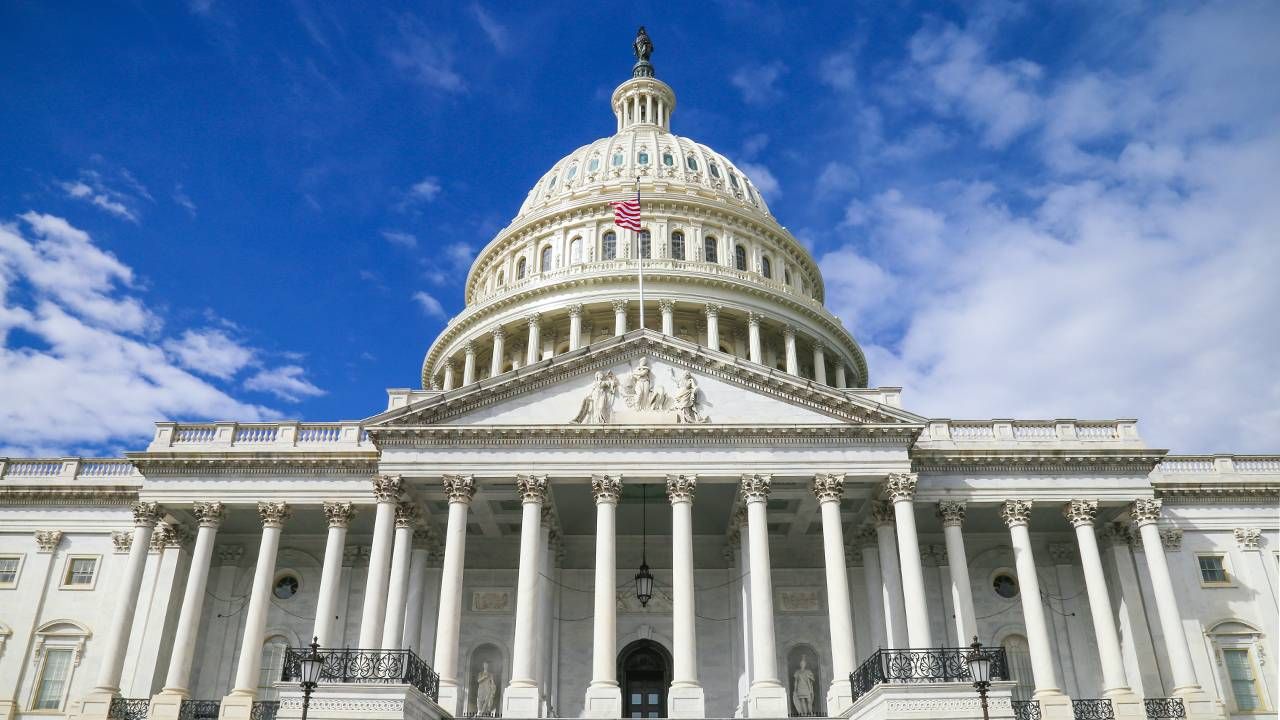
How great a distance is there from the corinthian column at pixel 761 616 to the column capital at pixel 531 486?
22.3ft

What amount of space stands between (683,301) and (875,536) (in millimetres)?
21732

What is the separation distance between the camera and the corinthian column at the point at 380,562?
31703 mm

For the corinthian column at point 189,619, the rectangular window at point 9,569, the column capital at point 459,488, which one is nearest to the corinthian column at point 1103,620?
the column capital at point 459,488

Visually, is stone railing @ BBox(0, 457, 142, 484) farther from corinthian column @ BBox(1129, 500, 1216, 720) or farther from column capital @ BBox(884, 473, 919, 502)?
corinthian column @ BBox(1129, 500, 1216, 720)

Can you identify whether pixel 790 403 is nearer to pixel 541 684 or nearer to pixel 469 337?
pixel 541 684

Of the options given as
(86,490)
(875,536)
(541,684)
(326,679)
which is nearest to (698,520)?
(875,536)

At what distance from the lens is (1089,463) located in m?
36.6

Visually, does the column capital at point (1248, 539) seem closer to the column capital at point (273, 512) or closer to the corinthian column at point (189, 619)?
the column capital at point (273, 512)

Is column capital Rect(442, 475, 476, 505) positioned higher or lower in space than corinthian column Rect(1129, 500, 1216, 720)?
higher

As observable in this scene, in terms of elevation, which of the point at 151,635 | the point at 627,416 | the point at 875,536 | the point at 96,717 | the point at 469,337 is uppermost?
the point at 469,337

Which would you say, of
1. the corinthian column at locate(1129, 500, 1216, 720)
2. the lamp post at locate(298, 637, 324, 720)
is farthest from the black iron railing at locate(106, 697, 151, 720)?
the corinthian column at locate(1129, 500, 1216, 720)

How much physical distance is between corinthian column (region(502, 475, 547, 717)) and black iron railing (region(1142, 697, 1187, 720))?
66.9 feet

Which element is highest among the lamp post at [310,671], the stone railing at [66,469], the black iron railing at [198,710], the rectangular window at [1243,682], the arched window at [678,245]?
the arched window at [678,245]

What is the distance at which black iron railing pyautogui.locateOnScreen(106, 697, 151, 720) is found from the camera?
33500 mm
